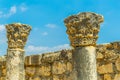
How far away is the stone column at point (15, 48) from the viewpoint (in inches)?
418

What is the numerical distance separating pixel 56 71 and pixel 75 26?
3.61m

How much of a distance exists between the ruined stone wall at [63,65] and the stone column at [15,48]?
41.0 inches

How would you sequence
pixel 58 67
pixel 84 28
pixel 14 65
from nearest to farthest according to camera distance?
pixel 84 28, pixel 14 65, pixel 58 67

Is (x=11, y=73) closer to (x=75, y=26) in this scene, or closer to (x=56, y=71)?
(x=56, y=71)

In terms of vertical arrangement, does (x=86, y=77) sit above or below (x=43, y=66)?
below

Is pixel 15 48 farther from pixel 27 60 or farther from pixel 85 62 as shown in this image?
pixel 85 62

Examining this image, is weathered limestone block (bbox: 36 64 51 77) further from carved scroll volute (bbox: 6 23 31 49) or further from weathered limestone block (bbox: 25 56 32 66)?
carved scroll volute (bbox: 6 23 31 49)

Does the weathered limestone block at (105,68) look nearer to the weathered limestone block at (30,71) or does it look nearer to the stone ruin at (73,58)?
the stone ruin at (73,58)

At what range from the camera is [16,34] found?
10.6 meters

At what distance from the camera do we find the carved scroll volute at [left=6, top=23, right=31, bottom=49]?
10609 millimetres

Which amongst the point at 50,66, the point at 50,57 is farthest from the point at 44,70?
the point at 50,57

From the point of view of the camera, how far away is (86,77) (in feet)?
25.0

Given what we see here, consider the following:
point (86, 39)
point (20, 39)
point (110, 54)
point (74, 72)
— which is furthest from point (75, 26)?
point (20, 39)

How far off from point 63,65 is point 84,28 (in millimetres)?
3317
